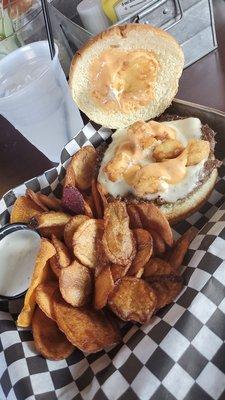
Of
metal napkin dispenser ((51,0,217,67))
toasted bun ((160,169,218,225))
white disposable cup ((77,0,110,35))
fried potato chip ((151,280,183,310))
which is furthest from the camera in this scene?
white disposable cup ((77,0,110,35))

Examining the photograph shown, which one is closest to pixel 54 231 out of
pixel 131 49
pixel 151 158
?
pixel 151 158

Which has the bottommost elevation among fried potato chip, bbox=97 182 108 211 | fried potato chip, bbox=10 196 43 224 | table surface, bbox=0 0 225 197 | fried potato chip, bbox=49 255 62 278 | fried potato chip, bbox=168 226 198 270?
table surface, bbox=0 0 225 197

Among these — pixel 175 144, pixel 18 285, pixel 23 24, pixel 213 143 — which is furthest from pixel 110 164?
pixel 23 24

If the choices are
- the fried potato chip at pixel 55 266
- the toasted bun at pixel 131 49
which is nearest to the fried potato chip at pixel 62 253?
the fried potato chip at pixel 55 266

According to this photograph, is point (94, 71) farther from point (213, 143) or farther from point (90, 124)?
point (213, 143)

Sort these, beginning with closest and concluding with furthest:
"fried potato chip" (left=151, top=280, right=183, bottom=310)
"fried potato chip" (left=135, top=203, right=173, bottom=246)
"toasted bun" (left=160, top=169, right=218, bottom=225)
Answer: "fried potato chip" (left=151, top=280, right=183, bottom=310), "fried potato chip" (left=135, top=203, right=173, bottom=246), "toasted bun" (left=160, top=169, right=218, bottom=225)

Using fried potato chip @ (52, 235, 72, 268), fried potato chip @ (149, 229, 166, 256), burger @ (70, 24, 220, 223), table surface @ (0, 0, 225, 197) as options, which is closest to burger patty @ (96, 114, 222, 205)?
burger @ (70, 24, 220, 223)

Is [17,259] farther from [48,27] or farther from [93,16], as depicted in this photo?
[93,16]

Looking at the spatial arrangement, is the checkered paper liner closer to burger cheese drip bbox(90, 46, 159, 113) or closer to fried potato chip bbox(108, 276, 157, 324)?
fried potato chip bbox(108, 276, 157, 324)

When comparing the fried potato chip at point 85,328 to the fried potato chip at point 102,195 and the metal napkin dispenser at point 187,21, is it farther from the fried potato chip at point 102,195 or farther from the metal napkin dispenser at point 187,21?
the metal napkin dispenser at point 187,21
